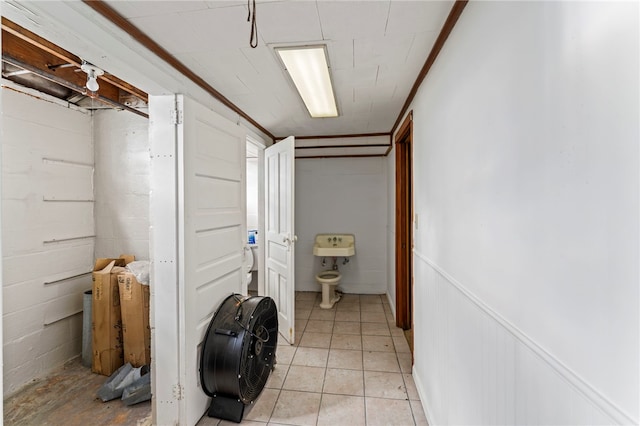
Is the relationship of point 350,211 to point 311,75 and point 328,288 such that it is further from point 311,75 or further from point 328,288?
point 311,75

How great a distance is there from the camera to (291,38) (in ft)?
4.96

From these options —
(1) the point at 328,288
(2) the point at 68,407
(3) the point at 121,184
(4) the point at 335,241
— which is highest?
(3) the point at 121,184

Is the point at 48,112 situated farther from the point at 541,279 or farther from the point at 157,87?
the point at 541,279

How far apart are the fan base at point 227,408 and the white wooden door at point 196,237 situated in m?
0.08

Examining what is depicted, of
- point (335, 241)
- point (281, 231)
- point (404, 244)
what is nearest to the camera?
point (281, 231)

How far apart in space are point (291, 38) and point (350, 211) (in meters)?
3.02

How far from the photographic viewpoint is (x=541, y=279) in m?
0.72

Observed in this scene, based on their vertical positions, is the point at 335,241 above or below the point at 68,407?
above

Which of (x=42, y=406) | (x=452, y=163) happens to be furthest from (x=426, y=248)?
(x=42, y=406)

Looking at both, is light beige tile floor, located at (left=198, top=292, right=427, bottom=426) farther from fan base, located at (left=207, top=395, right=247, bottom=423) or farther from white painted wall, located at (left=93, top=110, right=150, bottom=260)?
white painted wall, located at (left=93, top=110, right=150, bottom=260)

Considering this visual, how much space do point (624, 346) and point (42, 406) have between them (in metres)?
3.06

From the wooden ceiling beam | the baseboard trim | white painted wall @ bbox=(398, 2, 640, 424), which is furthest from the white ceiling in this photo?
the baseboard trim

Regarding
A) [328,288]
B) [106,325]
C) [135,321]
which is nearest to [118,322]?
[106,325]

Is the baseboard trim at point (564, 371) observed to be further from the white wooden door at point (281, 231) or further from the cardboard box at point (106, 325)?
the cardboard box at point (106, 325)
